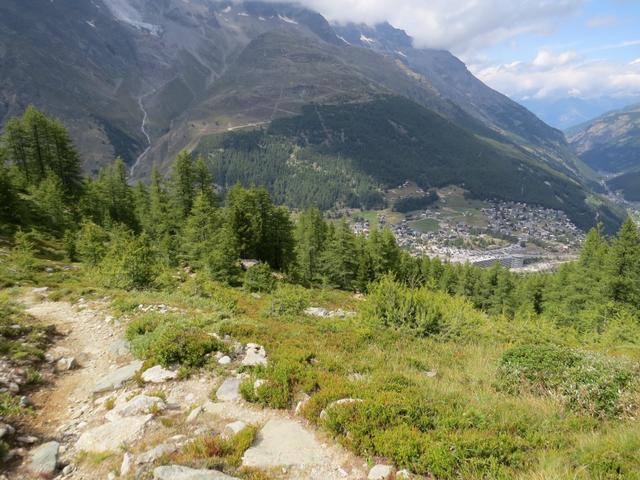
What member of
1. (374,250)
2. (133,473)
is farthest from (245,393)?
(374,250)

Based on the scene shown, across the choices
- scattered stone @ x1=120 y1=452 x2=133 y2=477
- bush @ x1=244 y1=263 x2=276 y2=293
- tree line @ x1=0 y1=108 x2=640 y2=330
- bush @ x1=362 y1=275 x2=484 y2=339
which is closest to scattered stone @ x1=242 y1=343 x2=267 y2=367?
scattered stone @ x1=120 y1=452 x2=133 y2=477

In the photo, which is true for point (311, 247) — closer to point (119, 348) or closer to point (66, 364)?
point (119, 348)

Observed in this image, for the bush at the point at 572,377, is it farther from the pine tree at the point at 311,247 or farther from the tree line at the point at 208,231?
the pine tree at the point at 311,247

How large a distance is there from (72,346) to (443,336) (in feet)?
45.3

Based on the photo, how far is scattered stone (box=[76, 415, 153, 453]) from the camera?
7.25 meters

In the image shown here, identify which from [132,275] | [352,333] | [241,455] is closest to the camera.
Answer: [241,455]

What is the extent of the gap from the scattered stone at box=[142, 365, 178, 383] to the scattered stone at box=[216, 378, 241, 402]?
58.3 inches

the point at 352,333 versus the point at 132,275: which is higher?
the point at 132,275

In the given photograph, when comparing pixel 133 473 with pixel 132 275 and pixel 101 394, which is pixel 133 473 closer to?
pixel 101 394

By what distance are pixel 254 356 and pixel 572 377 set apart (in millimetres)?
8318

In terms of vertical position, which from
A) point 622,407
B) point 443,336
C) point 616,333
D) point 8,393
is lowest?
point 616,333

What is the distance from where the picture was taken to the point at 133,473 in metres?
6.34

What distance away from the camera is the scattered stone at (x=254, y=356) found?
402 inches

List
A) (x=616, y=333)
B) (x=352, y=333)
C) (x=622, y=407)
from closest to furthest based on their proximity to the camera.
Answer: (x=622, y=407), (x=352, y=333), (x=616, y=333)
